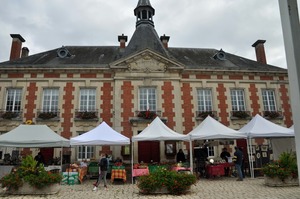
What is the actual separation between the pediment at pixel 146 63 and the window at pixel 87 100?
2.08 metres

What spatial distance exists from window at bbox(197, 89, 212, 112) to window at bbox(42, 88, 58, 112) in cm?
819

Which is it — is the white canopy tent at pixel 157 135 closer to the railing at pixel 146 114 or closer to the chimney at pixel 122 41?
the railing at pixel 146 114

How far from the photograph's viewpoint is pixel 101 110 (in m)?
13.5

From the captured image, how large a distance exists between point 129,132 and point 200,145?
3.85 m

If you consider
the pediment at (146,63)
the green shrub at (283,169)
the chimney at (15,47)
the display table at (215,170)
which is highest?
the chimney at (15,47)

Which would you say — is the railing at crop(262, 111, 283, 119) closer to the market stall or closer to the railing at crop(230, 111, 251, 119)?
the railing at crop(230, 111, 251, 119)

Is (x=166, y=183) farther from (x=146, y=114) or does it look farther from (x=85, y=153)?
(x=85, y=153)

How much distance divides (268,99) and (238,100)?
1.95 meters

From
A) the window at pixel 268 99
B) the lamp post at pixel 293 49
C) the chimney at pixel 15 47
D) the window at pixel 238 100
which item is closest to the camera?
the lamp post at pixel 293 49

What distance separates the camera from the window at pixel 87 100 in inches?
538

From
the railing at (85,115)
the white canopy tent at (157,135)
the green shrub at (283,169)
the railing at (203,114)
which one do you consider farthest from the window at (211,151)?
the railing at (85,115)

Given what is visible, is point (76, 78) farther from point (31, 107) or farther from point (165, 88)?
point (165, 88)

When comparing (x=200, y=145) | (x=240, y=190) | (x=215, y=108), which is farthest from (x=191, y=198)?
(x=215, y=108)

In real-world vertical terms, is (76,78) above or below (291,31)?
above
